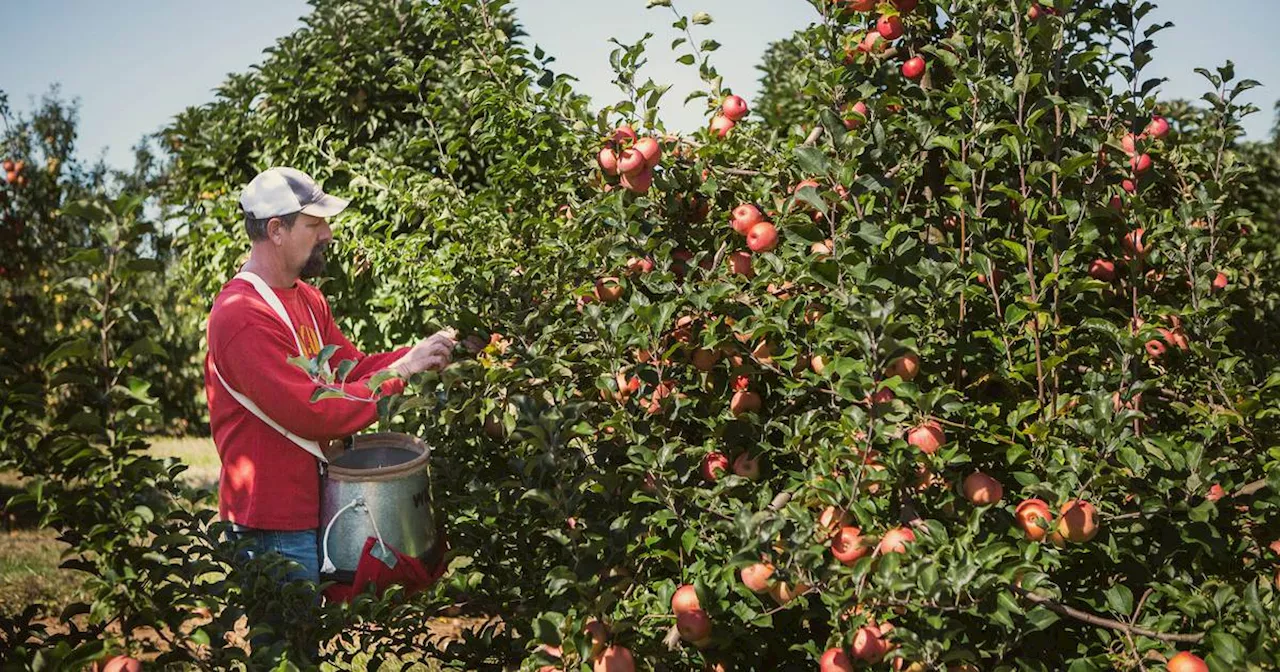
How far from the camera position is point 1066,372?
2166 mm

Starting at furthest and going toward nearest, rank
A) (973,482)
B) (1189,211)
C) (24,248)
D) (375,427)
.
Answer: (24,248) → (375,427) → (1189,211) → (973,482)

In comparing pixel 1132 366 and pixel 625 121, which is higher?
pixel 625 121

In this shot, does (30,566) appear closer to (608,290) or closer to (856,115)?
(608,290)

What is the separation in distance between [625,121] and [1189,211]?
57.7 inches

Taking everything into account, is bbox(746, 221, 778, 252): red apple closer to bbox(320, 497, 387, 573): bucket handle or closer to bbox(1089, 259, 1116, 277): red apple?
bbox(1089, 259, 1116, 277): red apple

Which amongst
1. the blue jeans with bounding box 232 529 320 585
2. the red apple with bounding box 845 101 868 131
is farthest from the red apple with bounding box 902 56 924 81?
the blue jeans with bounding box 232 529 320 585

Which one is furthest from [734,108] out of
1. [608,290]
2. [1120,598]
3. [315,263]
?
[1120,598]

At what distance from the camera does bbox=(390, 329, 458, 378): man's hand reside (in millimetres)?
2305

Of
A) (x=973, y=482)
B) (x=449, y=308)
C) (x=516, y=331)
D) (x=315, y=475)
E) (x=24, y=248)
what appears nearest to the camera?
(x=973, y=482)

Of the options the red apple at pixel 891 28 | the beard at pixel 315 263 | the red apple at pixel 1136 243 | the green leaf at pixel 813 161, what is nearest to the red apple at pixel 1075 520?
the red apple at pixel 1136 243

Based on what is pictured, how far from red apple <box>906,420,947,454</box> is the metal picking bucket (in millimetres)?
1152

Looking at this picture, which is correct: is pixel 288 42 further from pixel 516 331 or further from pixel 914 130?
pixel 914 130

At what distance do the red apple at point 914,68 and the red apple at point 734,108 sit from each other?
52 cm

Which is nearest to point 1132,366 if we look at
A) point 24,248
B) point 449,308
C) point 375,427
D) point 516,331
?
point 516,331
